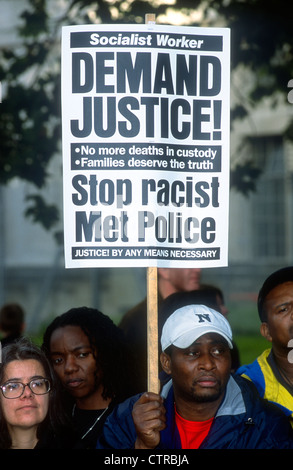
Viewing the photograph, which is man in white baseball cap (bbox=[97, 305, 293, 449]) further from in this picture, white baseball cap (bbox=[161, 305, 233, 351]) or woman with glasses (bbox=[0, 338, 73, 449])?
woman with glasses (bbox=[0, 338, 73, 449])

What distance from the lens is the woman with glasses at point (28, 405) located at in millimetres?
3297

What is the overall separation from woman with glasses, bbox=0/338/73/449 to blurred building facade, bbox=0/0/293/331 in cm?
927

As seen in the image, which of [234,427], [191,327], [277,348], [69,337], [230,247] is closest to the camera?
[234,427]

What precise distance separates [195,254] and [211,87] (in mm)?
665

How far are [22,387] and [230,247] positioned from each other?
11.8 metres

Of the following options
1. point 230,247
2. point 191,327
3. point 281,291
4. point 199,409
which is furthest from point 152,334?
point 230,247

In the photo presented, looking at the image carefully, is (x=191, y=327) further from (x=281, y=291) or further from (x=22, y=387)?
(x=22, y=387)

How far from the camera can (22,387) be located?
333 cm

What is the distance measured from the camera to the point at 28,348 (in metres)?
3.42

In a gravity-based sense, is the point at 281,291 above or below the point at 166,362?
above

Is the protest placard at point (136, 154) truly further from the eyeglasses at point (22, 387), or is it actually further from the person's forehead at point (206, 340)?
the eyeglasses at point (22, 387)

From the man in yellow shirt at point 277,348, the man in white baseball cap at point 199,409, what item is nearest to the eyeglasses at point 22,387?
the man in white baseball cap at point 199,409

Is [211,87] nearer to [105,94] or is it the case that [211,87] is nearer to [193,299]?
[105,94]
